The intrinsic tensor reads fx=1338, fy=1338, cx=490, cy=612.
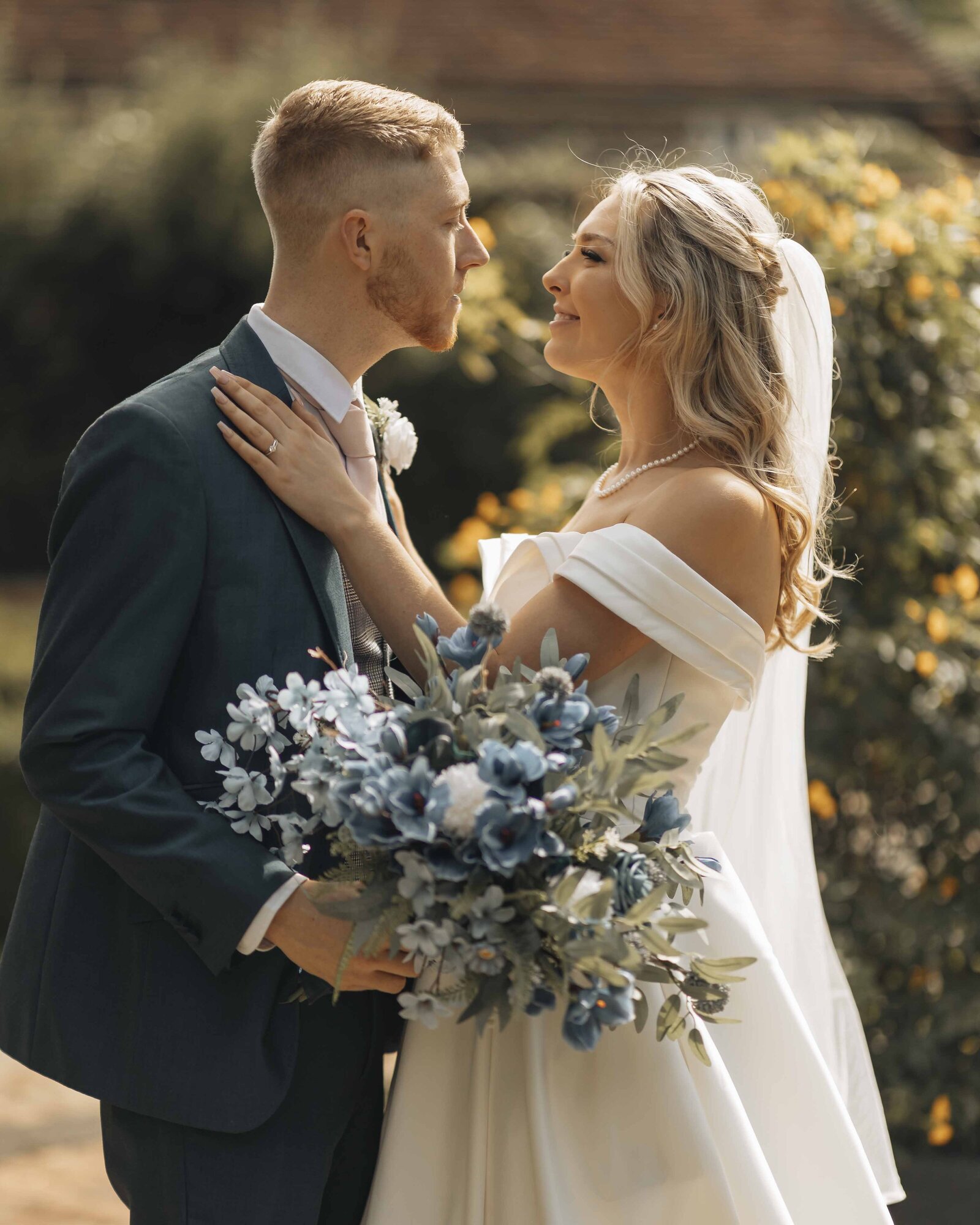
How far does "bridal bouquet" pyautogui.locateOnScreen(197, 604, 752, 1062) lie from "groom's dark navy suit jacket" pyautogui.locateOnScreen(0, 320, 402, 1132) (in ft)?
0.47

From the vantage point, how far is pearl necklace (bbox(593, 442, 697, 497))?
8.54 ft

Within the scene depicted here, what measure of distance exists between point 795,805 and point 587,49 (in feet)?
49.6

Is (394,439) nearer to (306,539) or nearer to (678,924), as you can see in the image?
(306,539)

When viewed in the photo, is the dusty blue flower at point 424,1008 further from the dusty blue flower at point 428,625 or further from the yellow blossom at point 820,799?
the yellow blossom at point 820,799

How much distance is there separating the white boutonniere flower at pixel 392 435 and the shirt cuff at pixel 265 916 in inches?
41.4

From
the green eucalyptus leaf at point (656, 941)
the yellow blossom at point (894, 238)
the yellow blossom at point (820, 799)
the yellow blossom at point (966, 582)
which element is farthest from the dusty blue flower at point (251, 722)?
the yellow blossom at point (894, 238)

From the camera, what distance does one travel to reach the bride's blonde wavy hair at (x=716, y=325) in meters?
2.53

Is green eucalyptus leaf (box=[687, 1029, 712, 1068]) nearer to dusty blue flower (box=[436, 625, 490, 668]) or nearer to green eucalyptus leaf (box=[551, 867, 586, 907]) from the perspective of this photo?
green eucalyptus leaf (box=[551, 867, 586, 907])

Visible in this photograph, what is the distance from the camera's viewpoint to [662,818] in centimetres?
202

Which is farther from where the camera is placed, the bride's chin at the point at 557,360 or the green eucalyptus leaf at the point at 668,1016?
the bride's chin at the point at 557,360

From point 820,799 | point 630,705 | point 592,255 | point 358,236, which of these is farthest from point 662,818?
point 820,799

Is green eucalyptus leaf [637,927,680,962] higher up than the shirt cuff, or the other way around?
green eucalyptus leaf [637,927,680,962]

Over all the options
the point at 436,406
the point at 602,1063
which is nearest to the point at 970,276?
the point at 602,1063

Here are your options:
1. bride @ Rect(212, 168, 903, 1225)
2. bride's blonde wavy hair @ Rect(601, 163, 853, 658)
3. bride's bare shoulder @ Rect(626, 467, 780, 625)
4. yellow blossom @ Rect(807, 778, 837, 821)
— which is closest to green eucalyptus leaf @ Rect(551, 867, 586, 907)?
bride @ Rect(212, 168, 903, 1225)
